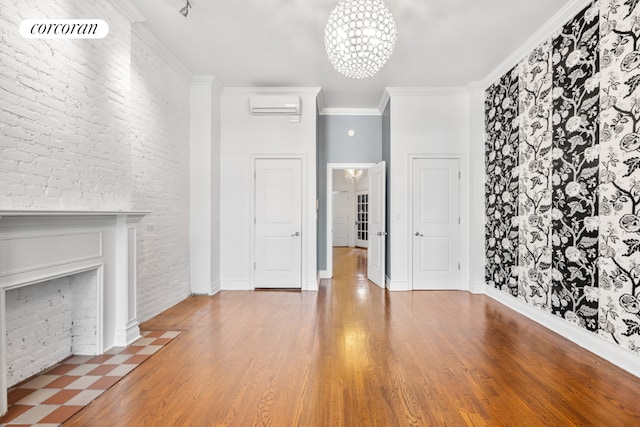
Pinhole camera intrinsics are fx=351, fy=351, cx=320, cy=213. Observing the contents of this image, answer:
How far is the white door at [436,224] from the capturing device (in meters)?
5.41

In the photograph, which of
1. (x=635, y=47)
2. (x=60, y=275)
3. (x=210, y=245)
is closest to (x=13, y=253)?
(x=60, y=275)

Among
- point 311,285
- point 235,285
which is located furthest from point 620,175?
point 235,285

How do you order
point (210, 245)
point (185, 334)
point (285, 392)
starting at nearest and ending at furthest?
point (285, 392) → point (185, 334) → point (210, 245)

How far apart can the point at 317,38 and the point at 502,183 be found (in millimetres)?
2943

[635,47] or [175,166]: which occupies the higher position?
[635,47]

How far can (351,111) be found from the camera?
6.41 m

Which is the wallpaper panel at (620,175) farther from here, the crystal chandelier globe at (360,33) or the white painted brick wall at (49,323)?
the white painted brick wall at (49,323)

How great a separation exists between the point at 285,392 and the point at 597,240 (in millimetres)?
2752

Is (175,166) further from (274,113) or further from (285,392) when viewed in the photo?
(285,392)

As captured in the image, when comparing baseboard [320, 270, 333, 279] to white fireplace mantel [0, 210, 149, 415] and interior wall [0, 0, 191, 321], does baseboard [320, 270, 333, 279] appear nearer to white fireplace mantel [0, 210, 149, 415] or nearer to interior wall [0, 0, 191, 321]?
interior wall [0, 0, 191, 321]

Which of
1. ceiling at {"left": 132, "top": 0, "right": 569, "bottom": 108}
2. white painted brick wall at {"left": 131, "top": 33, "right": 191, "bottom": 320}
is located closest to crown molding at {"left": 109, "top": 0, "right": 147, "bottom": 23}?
ceiling at {"left": 132, "top": 0, "right": 569, "bottom": 108}

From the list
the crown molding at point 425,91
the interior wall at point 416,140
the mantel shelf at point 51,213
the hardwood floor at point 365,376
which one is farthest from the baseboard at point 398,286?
the mantel shelf at point 51,213

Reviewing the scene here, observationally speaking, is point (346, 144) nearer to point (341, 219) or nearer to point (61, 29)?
point (61, 29)

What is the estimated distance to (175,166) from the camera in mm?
4477
